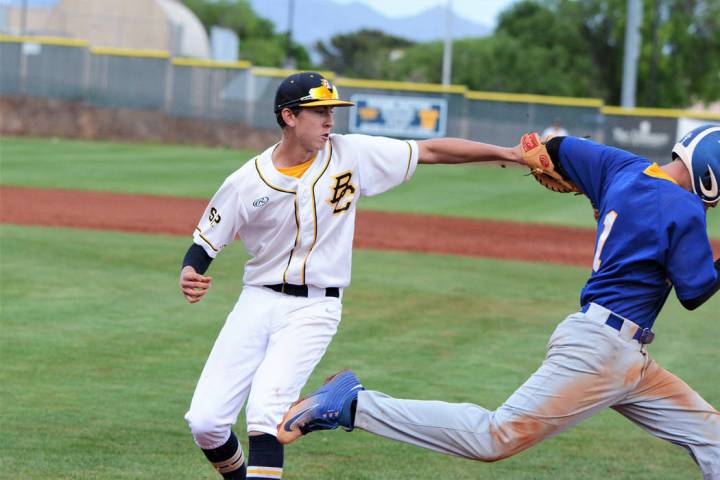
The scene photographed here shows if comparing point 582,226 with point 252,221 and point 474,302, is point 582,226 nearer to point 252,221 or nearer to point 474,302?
point 474,302

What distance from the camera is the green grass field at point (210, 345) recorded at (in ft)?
21.6

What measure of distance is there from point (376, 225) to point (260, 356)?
45.3ft

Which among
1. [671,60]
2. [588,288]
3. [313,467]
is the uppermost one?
[671,60]

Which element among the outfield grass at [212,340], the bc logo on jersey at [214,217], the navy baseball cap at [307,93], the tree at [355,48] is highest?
the tree at [355,48]

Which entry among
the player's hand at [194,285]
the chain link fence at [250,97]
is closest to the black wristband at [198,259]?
the player's hand at [194,285]

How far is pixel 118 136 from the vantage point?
37312mm

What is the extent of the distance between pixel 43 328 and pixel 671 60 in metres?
61.2

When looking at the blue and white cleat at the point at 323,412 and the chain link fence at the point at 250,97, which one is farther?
the chain link fence at the point at 250,97

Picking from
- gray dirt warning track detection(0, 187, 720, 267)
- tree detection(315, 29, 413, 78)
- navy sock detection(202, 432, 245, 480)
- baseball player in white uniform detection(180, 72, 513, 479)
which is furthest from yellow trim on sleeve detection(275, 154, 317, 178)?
tree detection(315, 29, 413, 78)

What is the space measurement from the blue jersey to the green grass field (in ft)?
6.72

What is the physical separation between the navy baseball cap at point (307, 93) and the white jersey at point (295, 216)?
0.88ft

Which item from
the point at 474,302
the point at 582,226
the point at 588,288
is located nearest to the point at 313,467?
the point at 588,288

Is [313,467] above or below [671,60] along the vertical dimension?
below

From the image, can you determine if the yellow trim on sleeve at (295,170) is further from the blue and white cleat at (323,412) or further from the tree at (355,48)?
the tree at (355,48)
